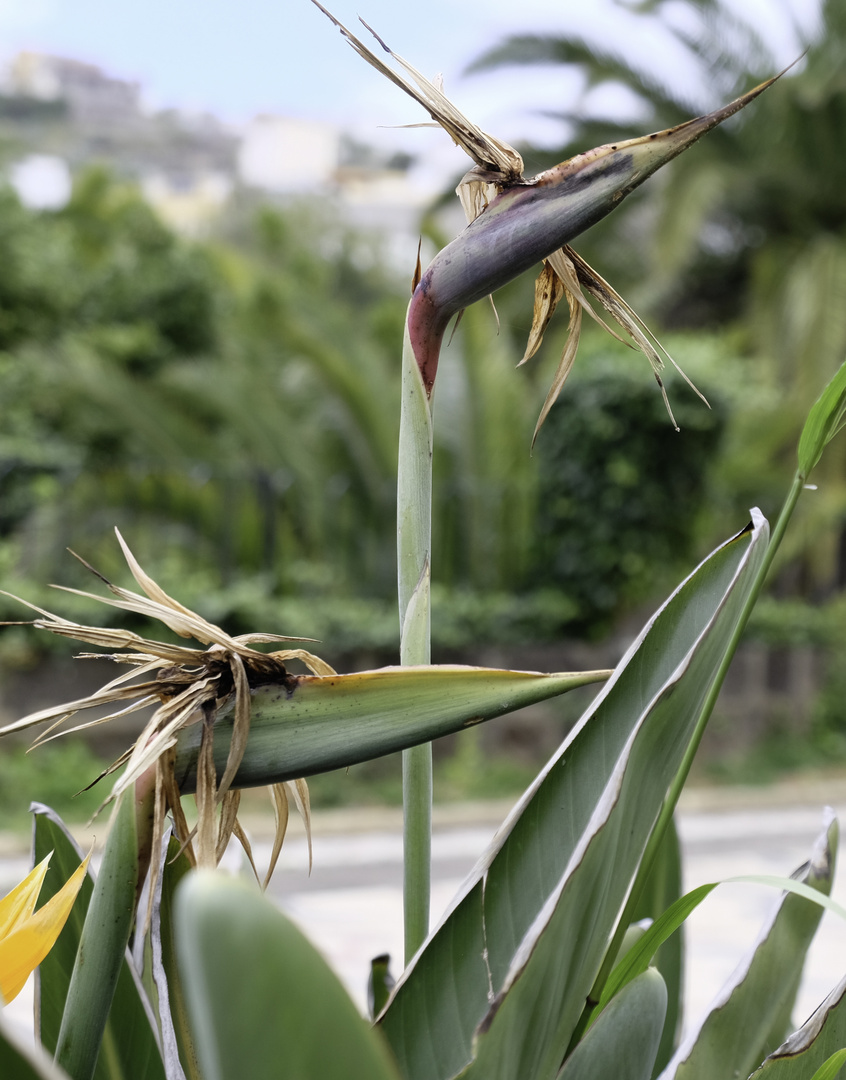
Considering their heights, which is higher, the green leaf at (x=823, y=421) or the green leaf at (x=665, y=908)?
the green leaf at (x=823, y=421)

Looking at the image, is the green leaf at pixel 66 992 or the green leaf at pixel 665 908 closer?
the green leaf at pixel 66 992

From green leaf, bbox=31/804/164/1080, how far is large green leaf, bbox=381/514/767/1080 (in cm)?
17

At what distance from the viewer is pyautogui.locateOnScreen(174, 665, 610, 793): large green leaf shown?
44 centimetres

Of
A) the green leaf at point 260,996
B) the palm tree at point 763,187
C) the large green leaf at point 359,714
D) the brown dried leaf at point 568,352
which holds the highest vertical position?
the palm tree at point 763,187

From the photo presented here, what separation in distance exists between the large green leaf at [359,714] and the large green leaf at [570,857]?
10 centimetres

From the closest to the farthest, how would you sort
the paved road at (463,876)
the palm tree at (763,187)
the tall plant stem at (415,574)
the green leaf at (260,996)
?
the green leaf at (260,996) < the tall plant stem at (415,574) < the paved road at (463,876) < the palm tree at (763,187)

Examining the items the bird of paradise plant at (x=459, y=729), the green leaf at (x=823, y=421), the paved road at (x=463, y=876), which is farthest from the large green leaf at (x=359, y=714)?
the paved road at (x=463, y=876)

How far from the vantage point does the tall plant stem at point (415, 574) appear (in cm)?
56

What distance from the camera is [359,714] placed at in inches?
17.3

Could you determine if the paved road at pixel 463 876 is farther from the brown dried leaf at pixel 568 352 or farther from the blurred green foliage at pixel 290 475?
the brown dried leaf at pixel 568 352

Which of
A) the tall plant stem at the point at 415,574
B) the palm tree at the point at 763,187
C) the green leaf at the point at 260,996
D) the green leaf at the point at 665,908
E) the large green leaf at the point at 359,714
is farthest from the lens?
the palm tree at the point at 763,187

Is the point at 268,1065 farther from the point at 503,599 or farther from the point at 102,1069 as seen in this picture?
the point at 503,599

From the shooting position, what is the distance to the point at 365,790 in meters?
4.70

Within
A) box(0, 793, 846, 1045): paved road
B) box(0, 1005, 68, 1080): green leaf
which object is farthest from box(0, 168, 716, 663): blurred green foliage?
box(0, 1005, 68, 1080): green leaf
